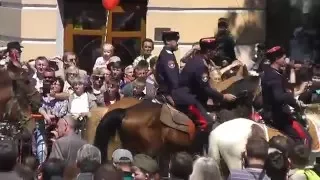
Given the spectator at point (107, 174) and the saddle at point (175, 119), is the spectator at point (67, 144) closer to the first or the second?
the saddle at point (175, 119)

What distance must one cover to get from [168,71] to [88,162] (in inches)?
149

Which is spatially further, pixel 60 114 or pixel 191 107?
pixel 60 114

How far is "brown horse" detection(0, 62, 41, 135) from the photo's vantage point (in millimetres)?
12852

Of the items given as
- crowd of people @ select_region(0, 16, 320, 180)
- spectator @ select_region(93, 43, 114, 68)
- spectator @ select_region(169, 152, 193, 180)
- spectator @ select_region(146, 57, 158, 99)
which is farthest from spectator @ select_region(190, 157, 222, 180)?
spectator @ select_region(93, 43, 114, 68)

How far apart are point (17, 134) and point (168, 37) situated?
230 centimetres

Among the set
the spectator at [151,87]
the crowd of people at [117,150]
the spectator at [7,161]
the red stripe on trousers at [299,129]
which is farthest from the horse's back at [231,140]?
the spectator at [7,161]

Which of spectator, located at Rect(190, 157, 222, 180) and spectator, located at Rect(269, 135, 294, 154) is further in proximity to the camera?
spectator, located at Rect(269, 135, 294, 154)

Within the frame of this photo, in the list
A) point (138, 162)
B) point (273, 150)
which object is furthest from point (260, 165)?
point (138, 162)

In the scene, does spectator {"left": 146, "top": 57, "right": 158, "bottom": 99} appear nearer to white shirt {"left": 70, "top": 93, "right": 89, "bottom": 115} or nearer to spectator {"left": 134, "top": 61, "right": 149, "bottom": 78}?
spectator {"left": 134, "top": 61, "right": 149, "bottom": 78}

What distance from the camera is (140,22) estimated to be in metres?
18.2

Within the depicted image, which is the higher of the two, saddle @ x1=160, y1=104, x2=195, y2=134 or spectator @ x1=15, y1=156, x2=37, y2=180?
saddle @ x1=160, y1=104, x2=195, y2=134

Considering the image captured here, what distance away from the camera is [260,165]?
27.6 feet

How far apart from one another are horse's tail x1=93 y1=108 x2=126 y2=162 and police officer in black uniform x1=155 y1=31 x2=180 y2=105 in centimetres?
97

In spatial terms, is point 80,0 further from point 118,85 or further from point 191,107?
point 191,107
